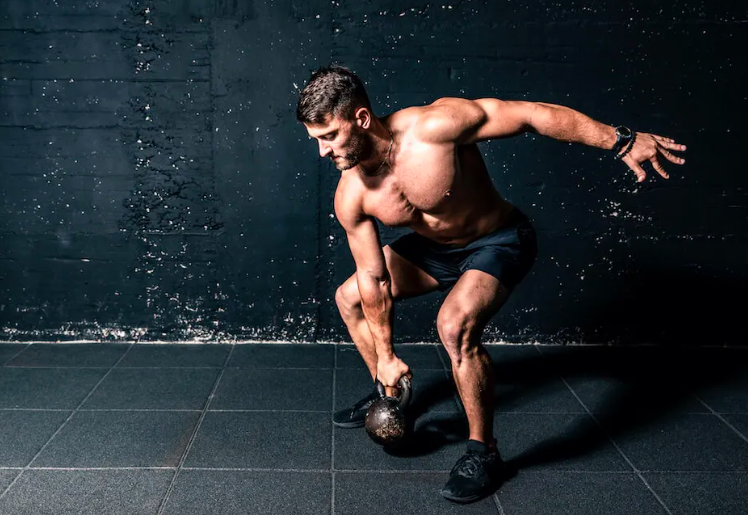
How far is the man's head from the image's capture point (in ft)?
7.91

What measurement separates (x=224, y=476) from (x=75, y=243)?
2029mm

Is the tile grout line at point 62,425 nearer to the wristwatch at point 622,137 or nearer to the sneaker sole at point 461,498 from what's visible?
the sneaker sole at point 461,498

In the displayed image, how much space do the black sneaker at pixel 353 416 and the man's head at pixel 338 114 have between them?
1104 millimetres

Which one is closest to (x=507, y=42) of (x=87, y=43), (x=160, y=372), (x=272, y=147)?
(x=272, y=147)

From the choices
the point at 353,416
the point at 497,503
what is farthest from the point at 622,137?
Result: the point at 353,416

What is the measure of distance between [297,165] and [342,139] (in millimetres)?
1529

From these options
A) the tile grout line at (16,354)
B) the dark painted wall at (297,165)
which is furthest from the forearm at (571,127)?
the tile grout line at (16,354)

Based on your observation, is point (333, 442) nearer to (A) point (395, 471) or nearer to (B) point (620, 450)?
(A) point (395, 471)

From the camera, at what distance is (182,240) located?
4035 millimetres

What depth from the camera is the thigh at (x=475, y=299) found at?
8.25 feet

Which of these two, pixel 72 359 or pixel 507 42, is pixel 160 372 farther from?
pixel 507 42

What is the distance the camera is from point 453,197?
103 inches

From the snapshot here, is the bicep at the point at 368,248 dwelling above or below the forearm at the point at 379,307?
above

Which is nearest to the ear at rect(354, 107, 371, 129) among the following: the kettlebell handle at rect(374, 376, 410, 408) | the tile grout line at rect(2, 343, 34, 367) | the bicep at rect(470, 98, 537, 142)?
the bicep at rect(470, 98, 537, 142)
